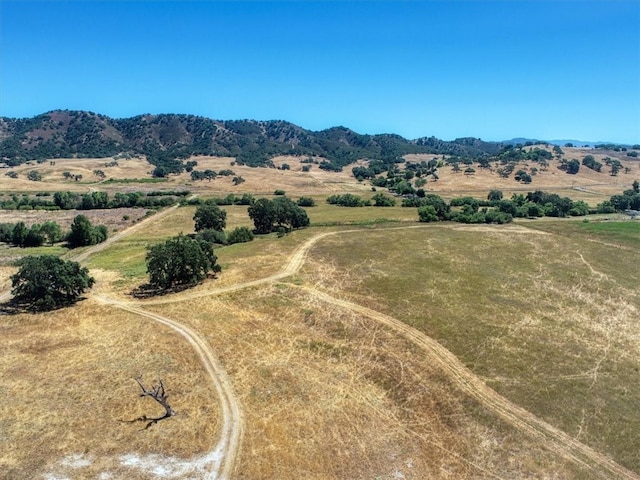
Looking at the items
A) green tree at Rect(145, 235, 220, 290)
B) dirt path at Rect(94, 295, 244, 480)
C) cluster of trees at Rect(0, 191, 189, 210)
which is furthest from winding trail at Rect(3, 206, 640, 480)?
cluster of trees at Rect(0, 191, 189, 210)

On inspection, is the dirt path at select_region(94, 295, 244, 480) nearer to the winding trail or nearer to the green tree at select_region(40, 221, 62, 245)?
the winding trail

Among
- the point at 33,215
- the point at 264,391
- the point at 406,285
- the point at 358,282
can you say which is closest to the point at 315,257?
the point at 358,282

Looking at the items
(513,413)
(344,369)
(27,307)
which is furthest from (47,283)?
(513,413)

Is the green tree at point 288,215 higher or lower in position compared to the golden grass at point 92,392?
higher

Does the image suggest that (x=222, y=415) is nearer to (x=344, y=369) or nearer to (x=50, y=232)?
(x=344, y=369)

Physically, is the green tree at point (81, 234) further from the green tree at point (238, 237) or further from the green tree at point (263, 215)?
the green tree at point (263, 215)

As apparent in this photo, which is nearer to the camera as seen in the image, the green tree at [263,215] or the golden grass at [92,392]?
the golden grass at [92,392]

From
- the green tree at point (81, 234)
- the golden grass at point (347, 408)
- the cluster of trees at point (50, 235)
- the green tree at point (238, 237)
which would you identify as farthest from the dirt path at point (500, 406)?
the cluster of trees at point (50, 235)
